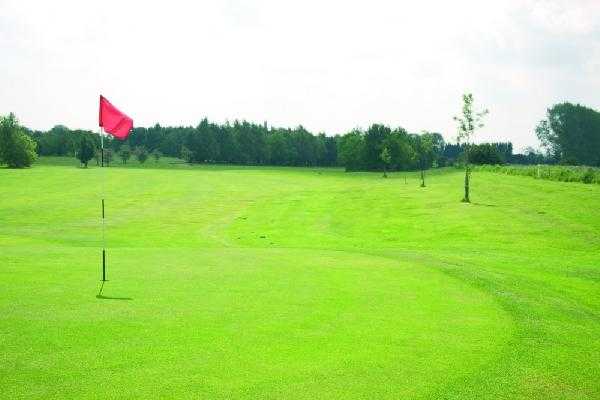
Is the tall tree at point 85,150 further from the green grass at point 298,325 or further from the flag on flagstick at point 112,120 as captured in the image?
the flag on flagstick at point 112,120

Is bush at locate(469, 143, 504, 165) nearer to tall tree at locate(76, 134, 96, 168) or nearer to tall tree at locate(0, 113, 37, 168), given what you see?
tall tree at locate(76, 134, 96, 168)

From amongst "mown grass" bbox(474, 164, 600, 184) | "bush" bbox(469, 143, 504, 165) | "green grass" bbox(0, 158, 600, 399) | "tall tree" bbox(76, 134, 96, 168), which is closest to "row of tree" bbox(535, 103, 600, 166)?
"bush" bbox(469, 143, 504, 165)

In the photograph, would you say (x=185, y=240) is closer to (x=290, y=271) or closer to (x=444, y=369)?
(x=290, y=271)

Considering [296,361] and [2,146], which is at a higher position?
[2,146]

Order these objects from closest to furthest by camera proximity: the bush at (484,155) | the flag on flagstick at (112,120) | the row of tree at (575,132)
Answer: the flag on flagstick at (112,120) < the bush at (484,155) < the row of tree at (575,132)

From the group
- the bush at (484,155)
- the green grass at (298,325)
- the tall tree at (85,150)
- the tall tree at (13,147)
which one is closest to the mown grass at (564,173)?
the green grass at (298,325)

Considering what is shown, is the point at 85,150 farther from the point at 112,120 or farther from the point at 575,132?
the point at 575,132

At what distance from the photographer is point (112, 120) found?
598 inches

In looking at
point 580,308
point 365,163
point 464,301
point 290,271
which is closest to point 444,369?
point 464,301

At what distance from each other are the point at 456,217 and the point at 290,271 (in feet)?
97.0

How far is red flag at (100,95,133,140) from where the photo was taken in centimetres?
1503

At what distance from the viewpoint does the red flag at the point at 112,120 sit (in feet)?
49.3

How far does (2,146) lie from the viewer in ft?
392

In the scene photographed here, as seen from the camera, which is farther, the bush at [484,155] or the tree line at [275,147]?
the tree line at [275,147]
